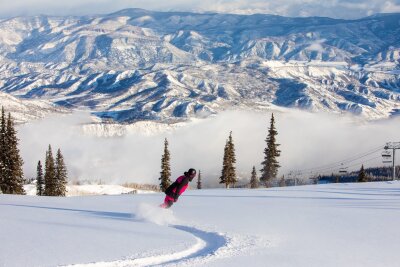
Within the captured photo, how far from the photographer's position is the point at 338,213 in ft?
70.5

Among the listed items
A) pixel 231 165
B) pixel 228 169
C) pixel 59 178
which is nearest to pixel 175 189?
pixel 228 169

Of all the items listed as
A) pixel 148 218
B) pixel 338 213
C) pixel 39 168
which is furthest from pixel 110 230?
pixel 39 168

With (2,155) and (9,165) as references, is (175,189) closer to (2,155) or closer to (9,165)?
(9,165)

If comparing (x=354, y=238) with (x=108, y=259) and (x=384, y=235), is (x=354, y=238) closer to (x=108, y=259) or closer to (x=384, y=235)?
(x=384, y=235)

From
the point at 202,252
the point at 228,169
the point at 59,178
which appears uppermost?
the point at 228,169

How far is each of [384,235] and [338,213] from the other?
561 centimetres

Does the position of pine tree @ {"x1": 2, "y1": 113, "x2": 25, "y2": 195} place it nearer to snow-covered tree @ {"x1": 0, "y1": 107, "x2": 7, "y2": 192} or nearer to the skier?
snow-covered tree @ {"x1": 0, "y1": 107, "x2": 7, "y2": 192}

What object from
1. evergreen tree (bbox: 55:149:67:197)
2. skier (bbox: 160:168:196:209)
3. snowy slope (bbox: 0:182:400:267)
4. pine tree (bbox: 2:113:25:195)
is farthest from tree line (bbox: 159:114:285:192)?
skier (bbox: 160:168:196:209)

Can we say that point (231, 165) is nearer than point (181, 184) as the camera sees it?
No

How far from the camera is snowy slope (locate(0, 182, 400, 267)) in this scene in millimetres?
12461

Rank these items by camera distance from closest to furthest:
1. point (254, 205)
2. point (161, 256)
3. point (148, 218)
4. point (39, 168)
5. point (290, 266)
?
point (290, 266)
point (161, 256)
point (148, 218)
point (254, 205)
point (39, 168)

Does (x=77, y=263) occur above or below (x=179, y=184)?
below

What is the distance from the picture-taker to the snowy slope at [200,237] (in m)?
12.5

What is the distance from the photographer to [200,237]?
1576 centimetres
